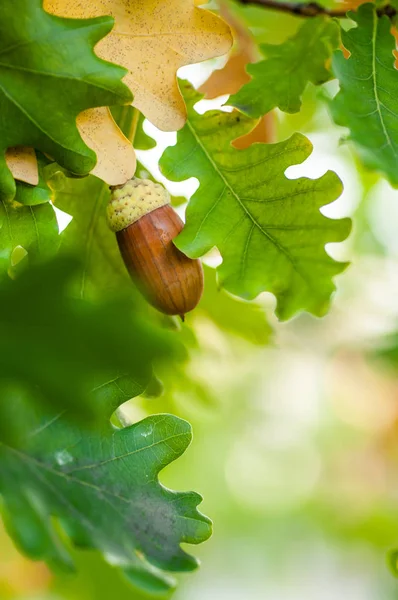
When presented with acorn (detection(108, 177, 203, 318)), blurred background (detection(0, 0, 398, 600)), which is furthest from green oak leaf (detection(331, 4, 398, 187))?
blurred background (detection(0, 0, 398, 600))

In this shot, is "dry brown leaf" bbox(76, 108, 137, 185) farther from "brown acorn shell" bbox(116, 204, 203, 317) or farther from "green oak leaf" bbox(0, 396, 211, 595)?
"green oak leaf" bbox(0, 396, 211, 595)

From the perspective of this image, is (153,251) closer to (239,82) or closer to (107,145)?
(107,145)

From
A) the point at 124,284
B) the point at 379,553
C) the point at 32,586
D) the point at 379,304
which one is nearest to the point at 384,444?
the point at 379,553

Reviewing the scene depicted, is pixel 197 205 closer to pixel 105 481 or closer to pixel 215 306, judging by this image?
pixel 105 481

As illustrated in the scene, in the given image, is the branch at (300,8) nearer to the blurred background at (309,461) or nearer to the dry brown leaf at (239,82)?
the dry brown leaf at (239,82)

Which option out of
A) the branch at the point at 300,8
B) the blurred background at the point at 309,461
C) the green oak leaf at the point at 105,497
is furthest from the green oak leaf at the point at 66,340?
the blurred background at the point at 309,461

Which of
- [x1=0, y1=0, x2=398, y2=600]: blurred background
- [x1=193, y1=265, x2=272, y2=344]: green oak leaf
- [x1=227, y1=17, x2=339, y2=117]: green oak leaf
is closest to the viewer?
[x1=227, y1=17, x2=339, y2=117]: green oak leaf
